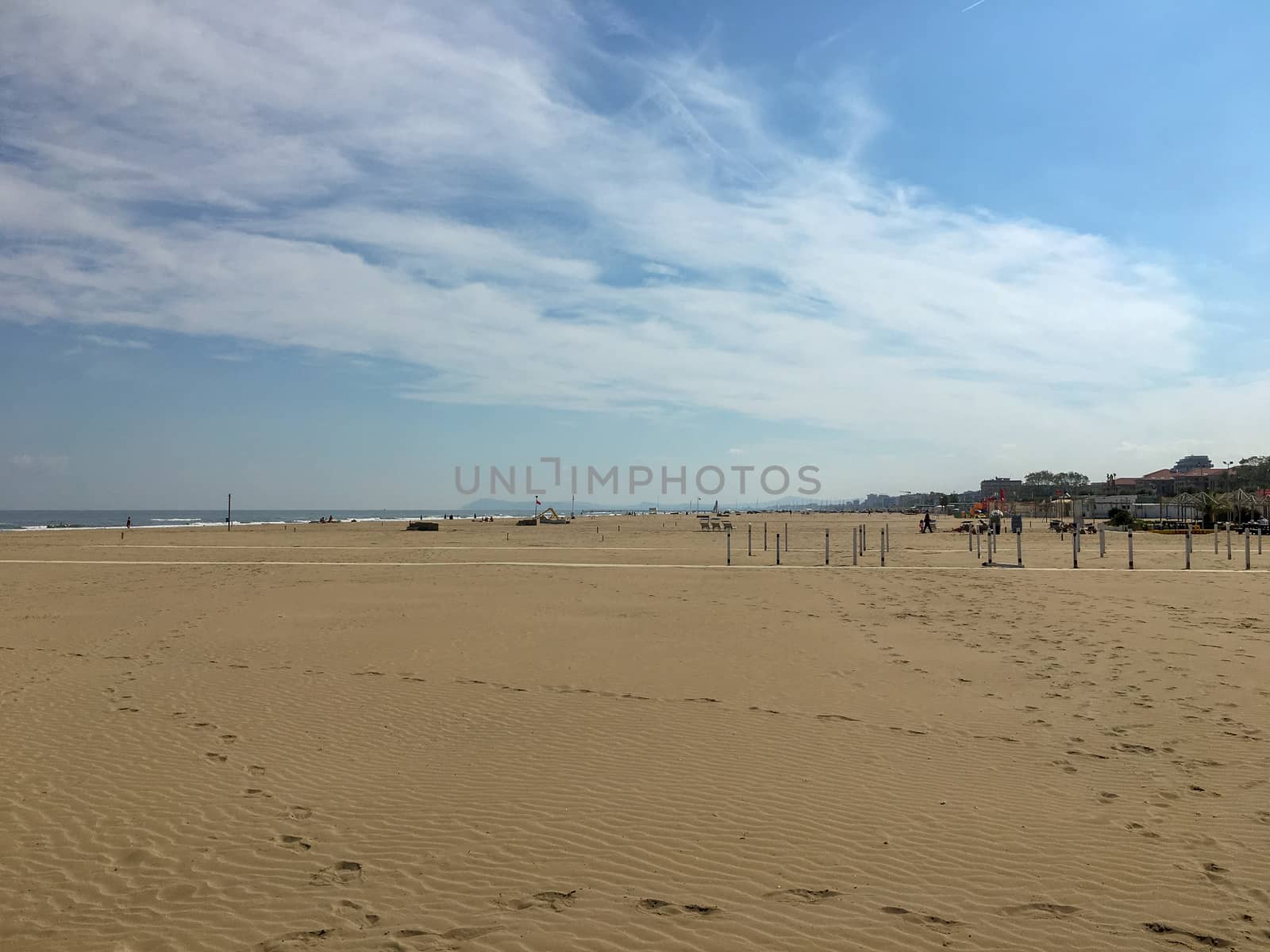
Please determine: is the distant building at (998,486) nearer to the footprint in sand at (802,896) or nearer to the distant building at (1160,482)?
the distant building at (1160,482)

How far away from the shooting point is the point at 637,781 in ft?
20.6

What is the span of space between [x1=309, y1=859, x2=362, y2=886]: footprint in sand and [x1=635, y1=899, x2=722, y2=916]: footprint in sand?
1684 millimetres

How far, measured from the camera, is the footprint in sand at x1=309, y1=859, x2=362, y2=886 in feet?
14.9

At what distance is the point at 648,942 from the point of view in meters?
3.93

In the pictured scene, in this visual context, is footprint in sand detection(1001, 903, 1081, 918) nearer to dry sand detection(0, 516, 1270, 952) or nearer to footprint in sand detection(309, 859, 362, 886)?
dry sand detection(0, 516, 1270, 952)

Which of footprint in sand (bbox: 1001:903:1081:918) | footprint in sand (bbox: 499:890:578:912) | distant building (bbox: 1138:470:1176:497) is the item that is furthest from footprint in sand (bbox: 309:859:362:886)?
distant building (bbox: 1138:470:1176:497)

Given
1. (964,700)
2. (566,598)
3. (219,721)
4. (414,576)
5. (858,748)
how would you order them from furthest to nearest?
(414,576) → (566,598) → (964,700) → (219,721) → (858,748)

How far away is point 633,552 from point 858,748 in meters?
25.6

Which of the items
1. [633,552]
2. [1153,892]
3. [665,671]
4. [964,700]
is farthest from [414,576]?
[1153,892]

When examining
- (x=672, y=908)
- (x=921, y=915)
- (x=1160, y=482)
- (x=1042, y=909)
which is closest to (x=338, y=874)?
(x=672, y=908)

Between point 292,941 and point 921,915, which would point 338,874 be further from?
point 921,915

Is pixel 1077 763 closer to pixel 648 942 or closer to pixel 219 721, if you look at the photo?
pixel 648 942

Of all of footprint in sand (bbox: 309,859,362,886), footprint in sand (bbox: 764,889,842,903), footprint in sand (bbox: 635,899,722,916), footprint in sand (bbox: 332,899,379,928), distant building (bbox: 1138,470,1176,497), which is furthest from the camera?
distant building (bbox: 1138,470,1176,497)

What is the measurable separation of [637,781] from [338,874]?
2.39 m
